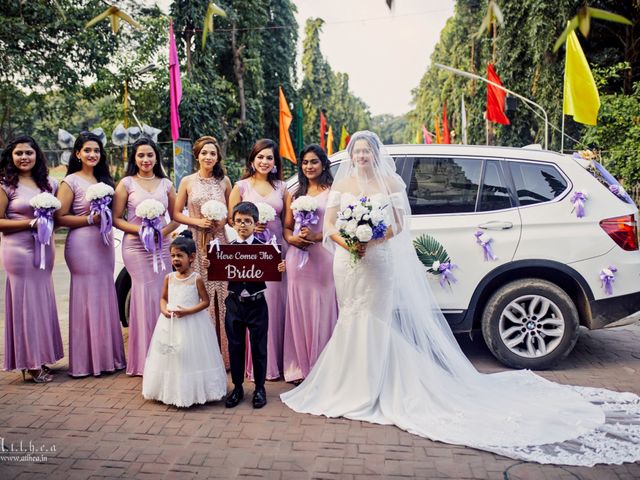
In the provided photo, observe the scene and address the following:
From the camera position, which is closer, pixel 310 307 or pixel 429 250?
pixel 310 307

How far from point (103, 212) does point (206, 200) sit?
987 millimetres

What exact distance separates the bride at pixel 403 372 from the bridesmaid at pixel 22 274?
2.57m

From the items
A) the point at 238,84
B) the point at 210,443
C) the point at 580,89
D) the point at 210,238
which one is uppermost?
the point at 238,84

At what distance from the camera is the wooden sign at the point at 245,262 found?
4.62 metres

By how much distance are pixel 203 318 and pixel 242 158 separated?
2433 cm

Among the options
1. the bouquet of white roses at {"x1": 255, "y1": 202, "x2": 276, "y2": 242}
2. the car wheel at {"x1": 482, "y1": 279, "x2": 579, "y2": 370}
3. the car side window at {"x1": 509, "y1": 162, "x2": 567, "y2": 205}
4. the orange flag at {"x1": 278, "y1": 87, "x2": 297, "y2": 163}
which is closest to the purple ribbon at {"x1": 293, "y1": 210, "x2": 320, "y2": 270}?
the bouquet of white roses at {"x1": 255, "y1": 202, "x2": 276, "y2": 242}

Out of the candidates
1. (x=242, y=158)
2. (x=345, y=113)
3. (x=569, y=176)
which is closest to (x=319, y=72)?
(x=345, y=113)

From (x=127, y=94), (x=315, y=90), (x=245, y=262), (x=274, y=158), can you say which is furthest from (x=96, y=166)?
(x=315, y=90)

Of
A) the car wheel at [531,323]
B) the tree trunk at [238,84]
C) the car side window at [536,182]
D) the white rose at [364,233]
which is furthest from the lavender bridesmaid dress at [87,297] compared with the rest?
the tree trunk at [238,84]

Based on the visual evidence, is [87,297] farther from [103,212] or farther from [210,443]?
[210,443]

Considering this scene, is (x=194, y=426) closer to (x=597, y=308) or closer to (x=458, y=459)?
(x=458, y=459)

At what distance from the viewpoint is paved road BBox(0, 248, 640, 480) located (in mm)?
3604

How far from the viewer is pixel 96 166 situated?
19.0ft

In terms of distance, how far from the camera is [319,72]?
49219 mm
